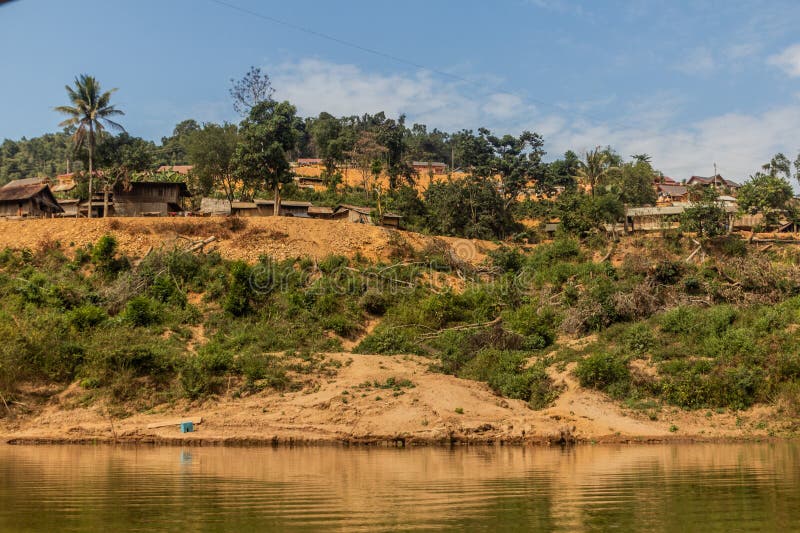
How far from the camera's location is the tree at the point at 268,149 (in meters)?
42.0

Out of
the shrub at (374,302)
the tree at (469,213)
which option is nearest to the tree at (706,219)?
the tree at (469,213)

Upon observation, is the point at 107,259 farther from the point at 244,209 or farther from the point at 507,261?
the point at 507,261

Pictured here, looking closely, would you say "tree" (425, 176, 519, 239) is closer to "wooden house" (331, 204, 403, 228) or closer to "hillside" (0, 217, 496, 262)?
"wooden house" (331, 204, 403, 228)

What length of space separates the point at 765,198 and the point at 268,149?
28936mm

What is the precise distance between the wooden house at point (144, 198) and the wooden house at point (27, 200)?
13.9ft

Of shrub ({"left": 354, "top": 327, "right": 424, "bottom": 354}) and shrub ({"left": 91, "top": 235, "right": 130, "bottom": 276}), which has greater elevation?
shrub ({"left": 91, "top": 235, "right": 130, "bottom": 276})

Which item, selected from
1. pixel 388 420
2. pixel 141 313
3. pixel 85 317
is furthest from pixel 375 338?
pixel 85 317

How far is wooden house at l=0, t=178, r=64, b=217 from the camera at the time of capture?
43.0 m

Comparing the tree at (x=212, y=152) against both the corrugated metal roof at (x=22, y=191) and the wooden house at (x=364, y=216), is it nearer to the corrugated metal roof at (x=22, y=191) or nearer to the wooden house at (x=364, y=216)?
the wooden house at (x=364, y=216)

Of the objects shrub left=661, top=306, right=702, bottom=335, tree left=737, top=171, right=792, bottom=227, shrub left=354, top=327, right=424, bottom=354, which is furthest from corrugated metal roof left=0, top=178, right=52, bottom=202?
tree left=737, top=171, right=792, bottom=227

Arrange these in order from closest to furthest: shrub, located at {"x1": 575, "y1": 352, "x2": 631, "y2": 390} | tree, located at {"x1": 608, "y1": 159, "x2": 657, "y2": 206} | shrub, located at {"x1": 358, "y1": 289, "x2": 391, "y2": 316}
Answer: shrub, located at {"x1": 575, "y1": 352, "x2": 631, "y2": 390} < shrub, located at {"x1": 358, "y1": 289, "x2": 391, "y2": 316} < tree, located at {"x1": 608, "y1": 159, "x2": 657, "y2": 206}

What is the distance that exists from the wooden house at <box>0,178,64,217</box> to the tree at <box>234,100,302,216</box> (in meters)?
11.5

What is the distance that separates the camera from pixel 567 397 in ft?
75.6

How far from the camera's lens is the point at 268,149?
137ft
